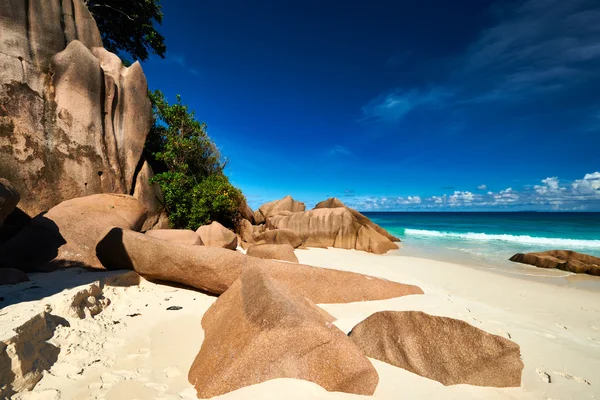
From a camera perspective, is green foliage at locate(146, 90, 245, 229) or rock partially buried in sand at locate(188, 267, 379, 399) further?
green foliage at locate(146, 90, 245, 229)

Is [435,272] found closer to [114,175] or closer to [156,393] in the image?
[156,393]

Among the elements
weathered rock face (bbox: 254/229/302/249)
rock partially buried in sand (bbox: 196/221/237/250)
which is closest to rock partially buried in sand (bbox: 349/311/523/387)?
rock partially buried in sand (bbox: 196/221/237/250)

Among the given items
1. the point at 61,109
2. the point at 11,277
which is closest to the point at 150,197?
the point at 61,109

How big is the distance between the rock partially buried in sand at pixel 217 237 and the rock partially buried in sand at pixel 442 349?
273 inches

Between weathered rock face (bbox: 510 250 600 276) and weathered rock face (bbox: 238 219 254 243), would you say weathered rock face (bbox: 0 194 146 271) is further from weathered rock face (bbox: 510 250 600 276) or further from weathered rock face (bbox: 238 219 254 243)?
weathered rock face (bbox: 510 250 600 276)

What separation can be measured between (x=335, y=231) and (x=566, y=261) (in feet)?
33.5

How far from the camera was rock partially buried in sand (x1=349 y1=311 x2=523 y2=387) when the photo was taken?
2652 mm

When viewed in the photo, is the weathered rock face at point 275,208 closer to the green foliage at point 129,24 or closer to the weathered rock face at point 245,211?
the weathered rock face at point 245,211

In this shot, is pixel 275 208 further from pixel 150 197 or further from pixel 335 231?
pixel 150 197

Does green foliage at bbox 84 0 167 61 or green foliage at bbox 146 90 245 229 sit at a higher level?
green foliage at bbox 84 0 167 61

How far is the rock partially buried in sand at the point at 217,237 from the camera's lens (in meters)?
9.09

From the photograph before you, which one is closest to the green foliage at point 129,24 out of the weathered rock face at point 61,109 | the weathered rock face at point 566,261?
the weathered rock face at point 61,109

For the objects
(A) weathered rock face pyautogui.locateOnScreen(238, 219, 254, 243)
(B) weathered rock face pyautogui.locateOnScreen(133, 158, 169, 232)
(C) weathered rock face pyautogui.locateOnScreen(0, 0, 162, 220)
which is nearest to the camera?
(C) weathered rock face pyautogui.locateOnScreen(0, 0, 162, 220)

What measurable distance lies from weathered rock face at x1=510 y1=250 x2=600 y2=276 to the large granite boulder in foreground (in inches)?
396
